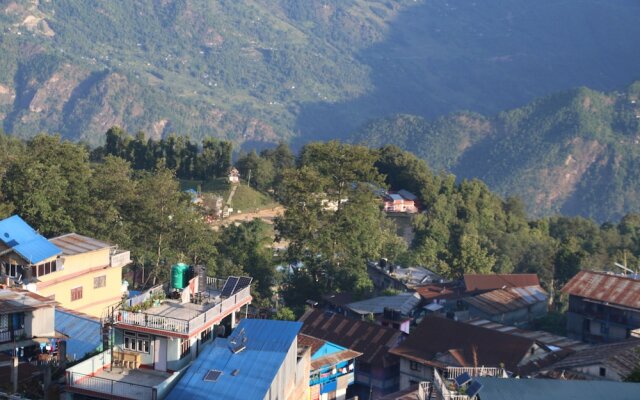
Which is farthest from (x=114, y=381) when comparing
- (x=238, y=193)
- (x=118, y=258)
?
(x=238, y=193)

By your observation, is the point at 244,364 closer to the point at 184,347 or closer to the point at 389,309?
the point at 184,347

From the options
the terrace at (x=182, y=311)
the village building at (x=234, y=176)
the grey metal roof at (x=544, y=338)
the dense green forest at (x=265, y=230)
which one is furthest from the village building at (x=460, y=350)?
the village building at (x=234, y=176)

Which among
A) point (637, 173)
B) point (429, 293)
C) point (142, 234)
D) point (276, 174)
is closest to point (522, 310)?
point (429, 293)

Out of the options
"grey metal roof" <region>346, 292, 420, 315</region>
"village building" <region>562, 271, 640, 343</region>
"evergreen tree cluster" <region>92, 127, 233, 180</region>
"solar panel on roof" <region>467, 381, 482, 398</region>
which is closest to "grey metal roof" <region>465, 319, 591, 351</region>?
"village building" <region>562, 271, 640, 343</region>

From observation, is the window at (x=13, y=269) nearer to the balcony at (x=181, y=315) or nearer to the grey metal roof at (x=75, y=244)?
the grey metal roof at (x=75, y=244)

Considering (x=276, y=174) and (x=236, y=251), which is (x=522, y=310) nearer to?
(x=236, y=251)

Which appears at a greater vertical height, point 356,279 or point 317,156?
point 317,156
